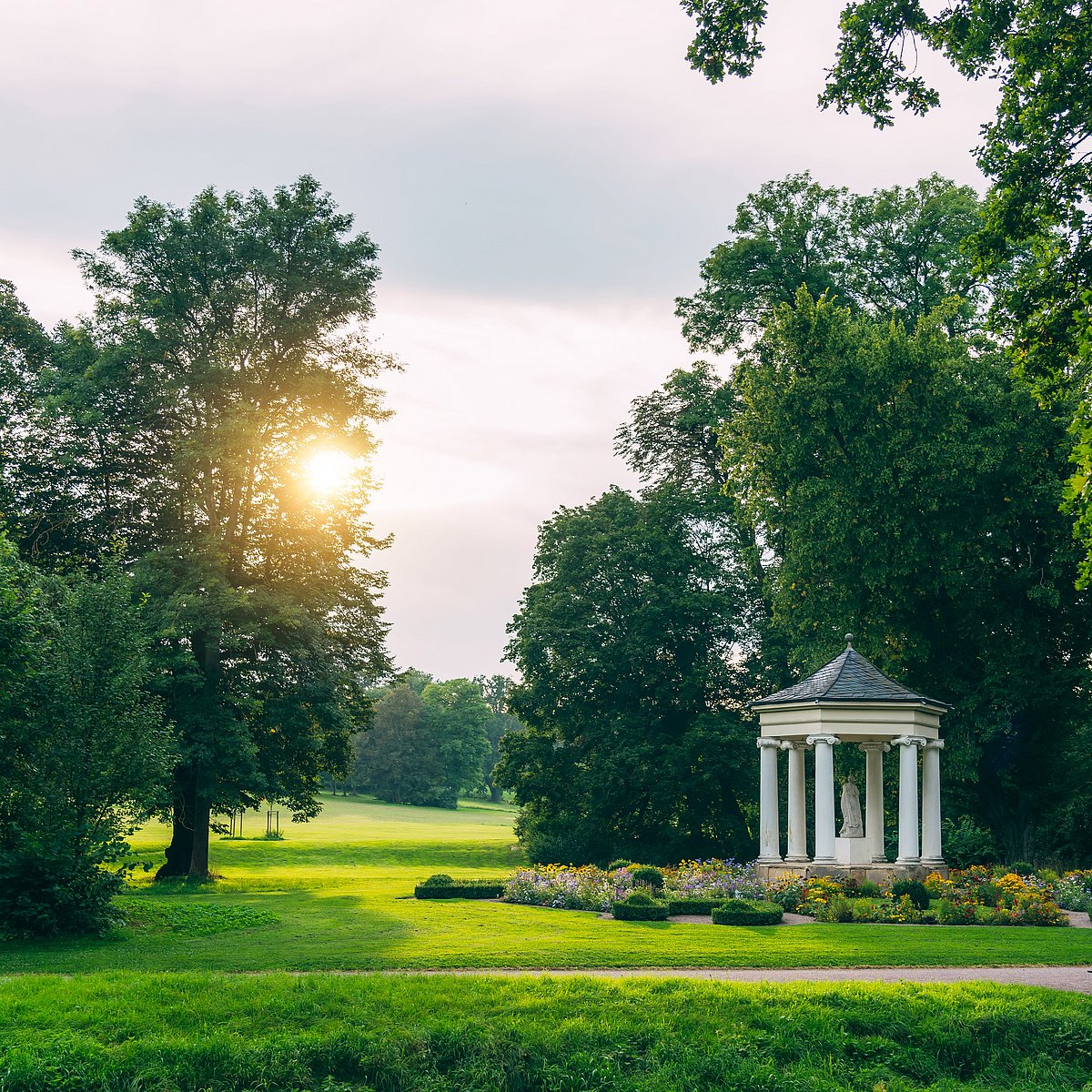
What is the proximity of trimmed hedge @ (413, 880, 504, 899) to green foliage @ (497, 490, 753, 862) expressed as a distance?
1378 cm

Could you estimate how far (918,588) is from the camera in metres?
34.0

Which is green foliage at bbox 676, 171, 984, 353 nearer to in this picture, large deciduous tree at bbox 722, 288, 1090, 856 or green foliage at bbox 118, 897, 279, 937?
large deciduous tree at bbox 722, 288, 1090, 856

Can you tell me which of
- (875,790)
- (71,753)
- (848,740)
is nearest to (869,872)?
(848,740)

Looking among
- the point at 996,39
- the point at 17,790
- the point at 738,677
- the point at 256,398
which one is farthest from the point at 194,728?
the point at 996,39

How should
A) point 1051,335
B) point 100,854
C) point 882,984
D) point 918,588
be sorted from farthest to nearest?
point 918,588
point 100,854
point 1051,335
point 882,984

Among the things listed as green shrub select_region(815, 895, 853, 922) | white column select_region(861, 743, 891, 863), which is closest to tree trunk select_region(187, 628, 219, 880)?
white column select_region(861, 743, 891, 863)

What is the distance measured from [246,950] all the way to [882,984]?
9140 millimetres

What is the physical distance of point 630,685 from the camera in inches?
1795

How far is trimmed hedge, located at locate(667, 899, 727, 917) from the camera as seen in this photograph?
24.8 m

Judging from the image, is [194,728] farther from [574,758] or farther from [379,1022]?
[379,1022]

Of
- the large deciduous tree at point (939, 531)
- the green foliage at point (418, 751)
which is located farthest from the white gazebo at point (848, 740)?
the green foliage at point (418, 751)

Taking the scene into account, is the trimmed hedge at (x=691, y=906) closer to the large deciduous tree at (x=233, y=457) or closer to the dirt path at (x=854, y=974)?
the dirt path at (x=854, y=974)

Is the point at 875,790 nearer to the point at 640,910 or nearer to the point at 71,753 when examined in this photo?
the point at 640,910

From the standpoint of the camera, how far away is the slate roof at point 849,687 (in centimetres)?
2891
